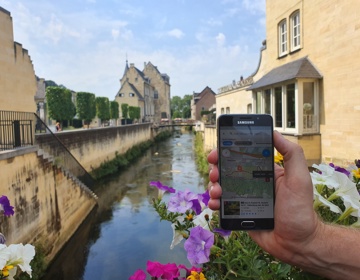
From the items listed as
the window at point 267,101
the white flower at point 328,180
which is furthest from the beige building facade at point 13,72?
the white flower at point 328,180

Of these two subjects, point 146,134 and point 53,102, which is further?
point 146,134

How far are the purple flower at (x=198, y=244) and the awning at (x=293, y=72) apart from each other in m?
9.80

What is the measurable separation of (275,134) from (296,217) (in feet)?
1.25

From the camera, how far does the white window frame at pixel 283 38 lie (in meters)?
12.8

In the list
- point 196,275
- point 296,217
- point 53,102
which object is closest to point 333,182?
point 296,217

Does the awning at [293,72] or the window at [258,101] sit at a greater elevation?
the awning at [293,72]

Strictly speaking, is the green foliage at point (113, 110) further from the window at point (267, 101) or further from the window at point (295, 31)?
the window at point (295, 31)

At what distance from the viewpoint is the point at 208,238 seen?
1.55 metres

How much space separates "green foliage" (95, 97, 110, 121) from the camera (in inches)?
1194

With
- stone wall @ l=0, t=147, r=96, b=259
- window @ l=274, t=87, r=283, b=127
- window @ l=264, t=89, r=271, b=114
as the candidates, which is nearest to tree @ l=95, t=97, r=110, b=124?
stone wall @ l=0, t=147, r=96, b=259

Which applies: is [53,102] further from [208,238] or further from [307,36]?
[208,238]

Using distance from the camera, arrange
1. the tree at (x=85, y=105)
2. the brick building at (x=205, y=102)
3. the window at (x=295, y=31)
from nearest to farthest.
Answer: the window at (x=295, y=31)
the tree at (x=85, y=105)
the brick building at (x=205, y=102)

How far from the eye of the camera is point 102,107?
3092cm

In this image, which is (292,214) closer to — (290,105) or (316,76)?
(316,76)
